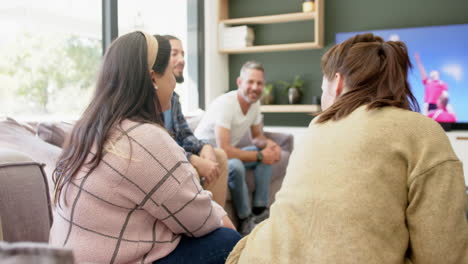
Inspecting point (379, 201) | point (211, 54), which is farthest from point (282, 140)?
point (379, 201)

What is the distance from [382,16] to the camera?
4.44 meters

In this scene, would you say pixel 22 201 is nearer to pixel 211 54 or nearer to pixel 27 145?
pixel 27 145

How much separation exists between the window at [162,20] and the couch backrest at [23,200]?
8.46ft

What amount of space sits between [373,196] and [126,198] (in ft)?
1.83

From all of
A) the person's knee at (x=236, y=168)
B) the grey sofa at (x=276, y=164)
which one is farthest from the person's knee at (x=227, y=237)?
the grey sofa at (x=276, y=164)

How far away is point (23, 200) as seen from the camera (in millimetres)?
1240

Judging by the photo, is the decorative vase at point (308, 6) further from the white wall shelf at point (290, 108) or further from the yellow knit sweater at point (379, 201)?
the yellow knit sweater at point (379, 201)

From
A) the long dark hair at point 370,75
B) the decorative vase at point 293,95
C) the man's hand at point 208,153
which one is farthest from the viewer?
the decorative vase at point 293,95

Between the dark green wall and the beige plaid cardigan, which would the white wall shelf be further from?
the beige plaid cardigan

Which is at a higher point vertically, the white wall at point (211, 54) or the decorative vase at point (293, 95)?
the white wall at point (211, 54)

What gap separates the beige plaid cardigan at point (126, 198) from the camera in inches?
40.6

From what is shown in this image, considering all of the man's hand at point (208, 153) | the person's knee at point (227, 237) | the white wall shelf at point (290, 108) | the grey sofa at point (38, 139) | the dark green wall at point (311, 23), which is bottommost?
the person's knee at point (227, 237)

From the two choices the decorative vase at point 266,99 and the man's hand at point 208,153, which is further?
the decorative vase at point 266,99

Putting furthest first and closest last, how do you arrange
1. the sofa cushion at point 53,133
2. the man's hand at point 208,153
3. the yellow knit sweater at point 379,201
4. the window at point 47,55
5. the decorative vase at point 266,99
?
the decorative vase at point 266,99
the window at point 47,55
the man's hand at point 208,153
the sofa cushion at point 53,133
the yellow knit sweater at point 379,201
